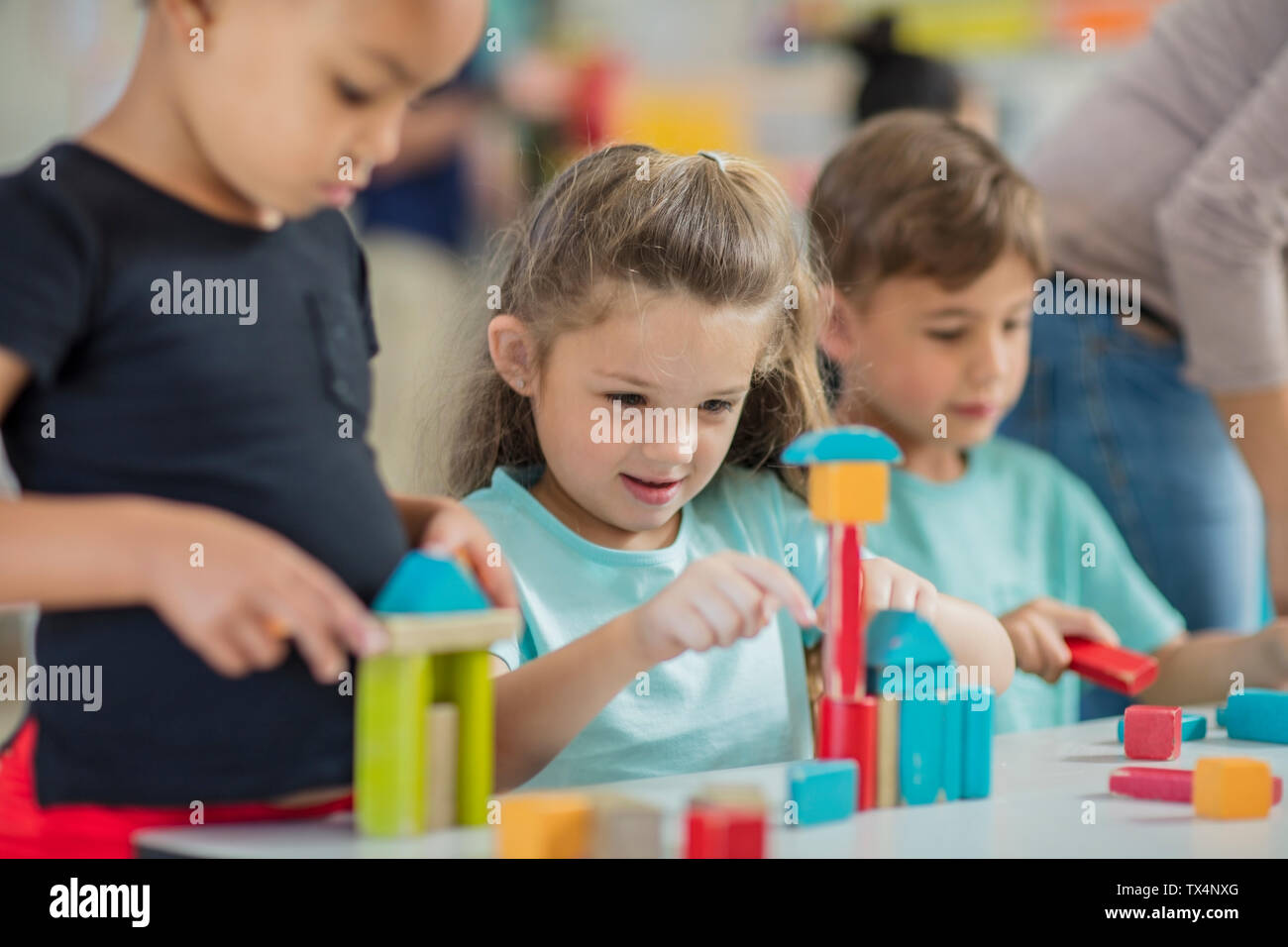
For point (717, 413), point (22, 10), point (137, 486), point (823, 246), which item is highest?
point (22, 10)

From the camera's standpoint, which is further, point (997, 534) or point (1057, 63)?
point (1057, 63)

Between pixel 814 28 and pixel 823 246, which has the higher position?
pixel 814 28

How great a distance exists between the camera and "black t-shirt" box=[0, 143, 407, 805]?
0.74 meters

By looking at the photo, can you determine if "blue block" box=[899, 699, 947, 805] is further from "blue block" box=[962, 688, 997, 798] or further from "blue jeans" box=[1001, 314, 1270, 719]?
"blue jeans" box=[1001, 314, 1270, 719]

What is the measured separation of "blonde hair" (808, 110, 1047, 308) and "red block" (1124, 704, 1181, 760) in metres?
0.54

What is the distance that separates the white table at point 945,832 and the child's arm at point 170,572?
97 millimetres

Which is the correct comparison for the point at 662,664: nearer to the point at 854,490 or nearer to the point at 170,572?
the point at 854,490

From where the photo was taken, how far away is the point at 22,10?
2.51 meters

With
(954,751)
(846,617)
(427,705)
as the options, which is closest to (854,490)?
(846,617)

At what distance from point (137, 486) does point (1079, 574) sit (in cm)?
112

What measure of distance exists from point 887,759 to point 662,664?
1.08ft

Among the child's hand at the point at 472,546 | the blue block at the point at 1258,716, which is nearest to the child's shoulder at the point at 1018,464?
the blue block at the point at 1258,716
